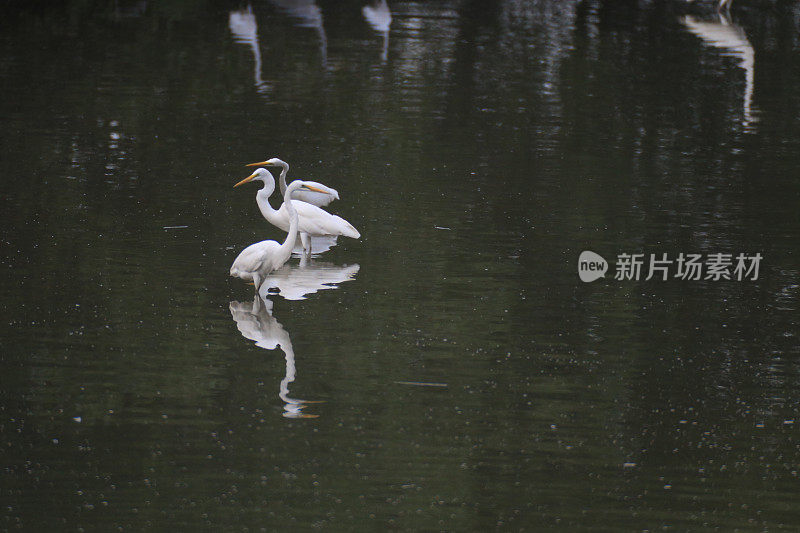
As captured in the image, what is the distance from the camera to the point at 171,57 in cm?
2275

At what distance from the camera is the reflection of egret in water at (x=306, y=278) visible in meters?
10.5

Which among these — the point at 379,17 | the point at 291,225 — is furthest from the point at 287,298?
the point at 379,17

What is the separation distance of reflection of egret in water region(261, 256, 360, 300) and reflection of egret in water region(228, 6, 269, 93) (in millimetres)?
8866

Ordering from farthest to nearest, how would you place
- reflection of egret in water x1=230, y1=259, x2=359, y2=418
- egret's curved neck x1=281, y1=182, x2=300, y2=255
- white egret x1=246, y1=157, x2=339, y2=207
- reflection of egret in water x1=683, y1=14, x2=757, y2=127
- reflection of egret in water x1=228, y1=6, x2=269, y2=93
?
reflection of egret in water x1=228, y1=6, x2=269, y2=93
reflection of egret in water x1=683, y1=14, x2=757, y2=127
white egret x1=246, y1=157, x2=339, y2=207
egret's curved neck x1=281, y1=182, x2=300, y2=255
reflection of egret in water x1=230, y1=259, x2=359, y2=418

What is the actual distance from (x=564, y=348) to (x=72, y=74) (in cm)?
1346

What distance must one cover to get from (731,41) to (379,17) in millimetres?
7217

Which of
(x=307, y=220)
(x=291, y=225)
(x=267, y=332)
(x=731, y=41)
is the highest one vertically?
(x=291, y=225)

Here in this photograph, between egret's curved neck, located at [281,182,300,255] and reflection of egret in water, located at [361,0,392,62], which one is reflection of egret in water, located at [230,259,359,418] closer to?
egret's curved neck, located at [281,182,300,255]

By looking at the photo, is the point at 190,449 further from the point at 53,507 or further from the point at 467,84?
the point at 467,84

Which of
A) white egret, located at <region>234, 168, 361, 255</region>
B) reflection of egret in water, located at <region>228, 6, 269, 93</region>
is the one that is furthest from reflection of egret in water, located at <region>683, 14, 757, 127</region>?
white egret, located at <region>234, 168, 361, 255</region>

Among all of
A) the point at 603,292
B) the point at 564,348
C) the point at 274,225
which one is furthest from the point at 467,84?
the point at 564,348

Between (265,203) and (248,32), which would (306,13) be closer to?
(248,32)

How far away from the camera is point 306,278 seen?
1095cm

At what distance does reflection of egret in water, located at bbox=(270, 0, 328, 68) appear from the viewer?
2616 centimetres
